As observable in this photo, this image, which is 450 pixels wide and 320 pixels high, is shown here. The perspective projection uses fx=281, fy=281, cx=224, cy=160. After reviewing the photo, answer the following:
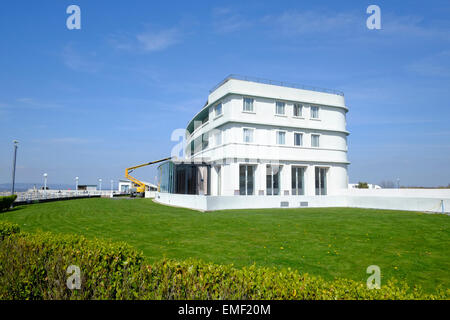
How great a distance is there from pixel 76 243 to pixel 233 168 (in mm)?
→ 22803

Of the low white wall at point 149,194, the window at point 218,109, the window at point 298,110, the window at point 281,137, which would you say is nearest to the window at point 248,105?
the window at point 218,109

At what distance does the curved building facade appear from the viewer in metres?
28.9

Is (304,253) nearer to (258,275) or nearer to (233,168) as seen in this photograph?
(258,275)

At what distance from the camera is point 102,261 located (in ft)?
15.4

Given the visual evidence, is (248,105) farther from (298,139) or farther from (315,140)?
(315,140)

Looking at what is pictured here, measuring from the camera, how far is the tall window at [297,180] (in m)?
31.5

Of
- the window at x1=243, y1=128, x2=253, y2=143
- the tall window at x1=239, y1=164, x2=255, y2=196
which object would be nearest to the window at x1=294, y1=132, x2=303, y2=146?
the window at x1=243, y1=128, x2=253, y2=143

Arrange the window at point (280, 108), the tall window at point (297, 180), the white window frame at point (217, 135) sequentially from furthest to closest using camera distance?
the tall window at point (297, 180) < the window at point (280, 108) < the white window frame at point (217, 135)

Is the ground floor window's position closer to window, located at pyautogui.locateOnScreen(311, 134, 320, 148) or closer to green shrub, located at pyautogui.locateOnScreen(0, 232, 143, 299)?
window, located at pyautogui.locateOnScreen(311, 134, 320, 148)

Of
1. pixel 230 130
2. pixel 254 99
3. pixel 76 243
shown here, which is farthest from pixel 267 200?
pixel 76 243

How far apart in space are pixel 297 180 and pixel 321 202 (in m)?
4.19

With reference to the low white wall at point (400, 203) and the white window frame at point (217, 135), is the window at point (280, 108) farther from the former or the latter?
the low white wall at point (400, 203)

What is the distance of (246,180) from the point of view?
95.2ft

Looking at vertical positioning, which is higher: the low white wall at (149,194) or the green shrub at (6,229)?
the green shrub at (6,229)
